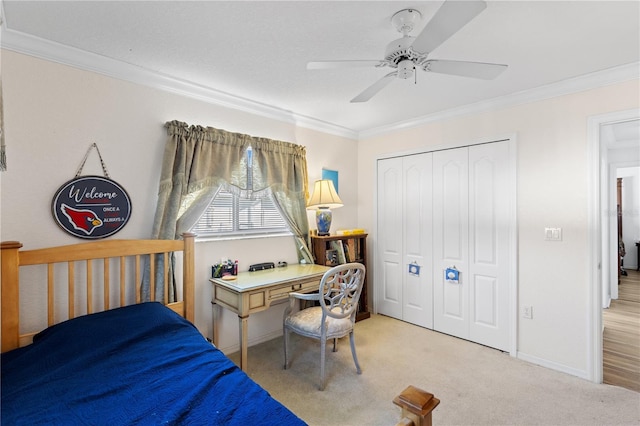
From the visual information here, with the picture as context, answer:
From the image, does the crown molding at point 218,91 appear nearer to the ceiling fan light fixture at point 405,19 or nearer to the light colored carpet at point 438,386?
the ceiling fan light fixture at point 405,19

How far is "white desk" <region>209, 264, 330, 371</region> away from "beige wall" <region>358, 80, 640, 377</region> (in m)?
1.99

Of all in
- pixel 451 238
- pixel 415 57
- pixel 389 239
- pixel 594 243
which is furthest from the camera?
pixel 389 239

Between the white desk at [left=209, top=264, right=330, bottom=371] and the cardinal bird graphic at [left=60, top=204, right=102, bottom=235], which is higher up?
the cardinal bird graphic at [left=60, top=204, right=102, bottom=235]

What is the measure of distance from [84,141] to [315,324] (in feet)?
7.22

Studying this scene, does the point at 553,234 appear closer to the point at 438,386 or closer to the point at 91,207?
the point at 438,386

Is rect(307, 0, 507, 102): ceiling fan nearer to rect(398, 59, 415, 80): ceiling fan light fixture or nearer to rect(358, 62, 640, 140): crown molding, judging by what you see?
rect(398, 59, 415, 80): ceiling fan light fixture

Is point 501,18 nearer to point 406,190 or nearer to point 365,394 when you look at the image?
point 406,190

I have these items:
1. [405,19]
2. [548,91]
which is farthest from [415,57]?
[548,91]

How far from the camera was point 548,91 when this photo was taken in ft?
8.73

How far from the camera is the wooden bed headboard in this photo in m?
1.72

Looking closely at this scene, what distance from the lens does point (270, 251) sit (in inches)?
127

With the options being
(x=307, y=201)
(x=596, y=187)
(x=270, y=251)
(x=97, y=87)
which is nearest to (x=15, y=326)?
(x=97, y=87)

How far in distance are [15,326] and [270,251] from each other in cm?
195

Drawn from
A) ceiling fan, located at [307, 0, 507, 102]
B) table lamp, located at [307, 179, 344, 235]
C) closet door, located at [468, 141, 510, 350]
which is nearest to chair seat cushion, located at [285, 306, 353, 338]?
table lamp, located at [307, 179, 344, 235]
